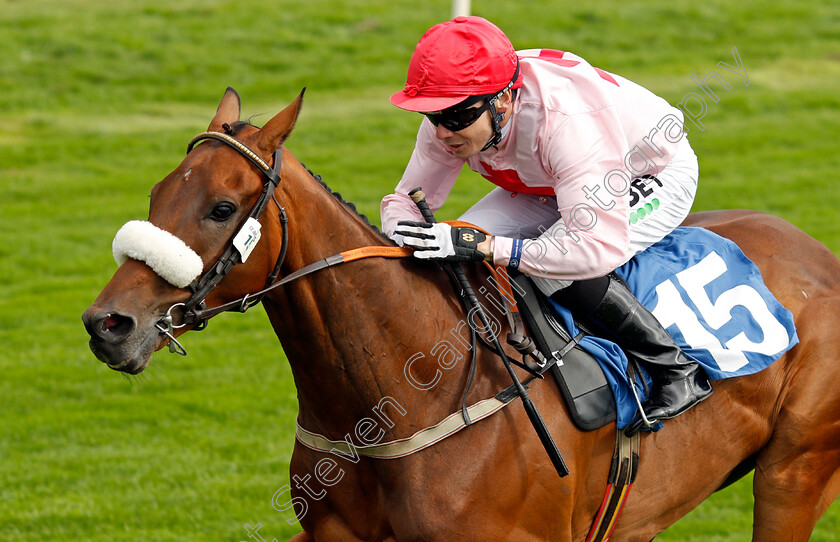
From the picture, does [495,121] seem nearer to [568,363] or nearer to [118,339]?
[568,363]

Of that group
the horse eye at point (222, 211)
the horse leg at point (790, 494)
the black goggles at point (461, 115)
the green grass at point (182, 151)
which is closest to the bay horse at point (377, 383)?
the horse eye at point (222, 211)

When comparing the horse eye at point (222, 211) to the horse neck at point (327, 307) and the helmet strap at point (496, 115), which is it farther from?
the helmet strap at point (496, 115)

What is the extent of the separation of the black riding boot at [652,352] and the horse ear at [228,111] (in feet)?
4.56

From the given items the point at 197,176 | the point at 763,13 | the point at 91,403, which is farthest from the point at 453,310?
the point at 763,13

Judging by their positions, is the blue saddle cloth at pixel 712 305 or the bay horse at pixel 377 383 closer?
the bay horse at pixel 377 383

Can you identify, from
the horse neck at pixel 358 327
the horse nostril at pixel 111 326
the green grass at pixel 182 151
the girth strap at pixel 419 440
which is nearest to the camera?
the horse nostril at pixel 111 326

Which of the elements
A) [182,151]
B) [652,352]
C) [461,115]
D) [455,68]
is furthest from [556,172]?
[182,151]

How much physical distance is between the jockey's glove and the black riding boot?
0.55m

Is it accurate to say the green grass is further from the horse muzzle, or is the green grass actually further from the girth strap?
the horse muzzle

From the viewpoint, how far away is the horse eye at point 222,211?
8.48 feet

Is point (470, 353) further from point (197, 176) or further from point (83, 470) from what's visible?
point (83, 470)

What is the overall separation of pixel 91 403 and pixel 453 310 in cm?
460

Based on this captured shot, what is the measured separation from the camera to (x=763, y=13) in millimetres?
16547

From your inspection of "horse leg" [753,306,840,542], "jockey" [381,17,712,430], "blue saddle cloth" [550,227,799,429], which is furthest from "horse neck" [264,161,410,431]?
"horse leg" [753,306,840,542]
